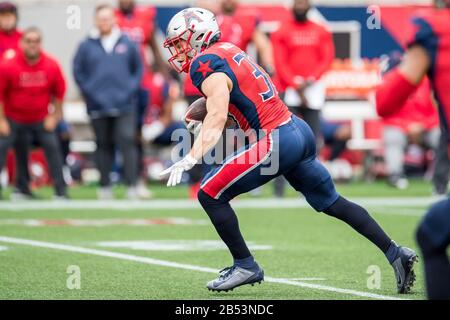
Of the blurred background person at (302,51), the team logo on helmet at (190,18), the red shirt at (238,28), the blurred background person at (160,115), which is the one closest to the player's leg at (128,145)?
the red shirt at (238,28)

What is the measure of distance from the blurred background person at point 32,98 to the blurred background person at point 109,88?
0.35 meters

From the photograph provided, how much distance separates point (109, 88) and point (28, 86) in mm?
959

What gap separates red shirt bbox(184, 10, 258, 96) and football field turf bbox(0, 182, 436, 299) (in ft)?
6.01

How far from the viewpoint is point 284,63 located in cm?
1452

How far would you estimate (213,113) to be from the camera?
21.5 ft

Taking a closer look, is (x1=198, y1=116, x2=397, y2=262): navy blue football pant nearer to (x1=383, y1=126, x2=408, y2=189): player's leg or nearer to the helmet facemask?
the helmet facemask

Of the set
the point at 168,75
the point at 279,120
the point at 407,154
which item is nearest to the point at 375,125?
the point at 407,154

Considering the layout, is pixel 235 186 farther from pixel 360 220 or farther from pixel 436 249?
pixel 436 249

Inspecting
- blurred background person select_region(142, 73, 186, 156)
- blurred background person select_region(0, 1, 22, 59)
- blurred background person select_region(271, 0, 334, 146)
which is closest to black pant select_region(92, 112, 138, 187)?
blurred background person select_region(0, 1, 22, 59)

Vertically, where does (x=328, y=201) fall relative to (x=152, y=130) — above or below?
above

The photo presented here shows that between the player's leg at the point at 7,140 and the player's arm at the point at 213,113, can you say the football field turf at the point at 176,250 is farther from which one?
the player's arm at the point at 213,113

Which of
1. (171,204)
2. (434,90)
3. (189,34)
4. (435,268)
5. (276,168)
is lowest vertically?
(171,204)

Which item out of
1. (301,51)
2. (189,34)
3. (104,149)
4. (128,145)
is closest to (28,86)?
(104,149)
